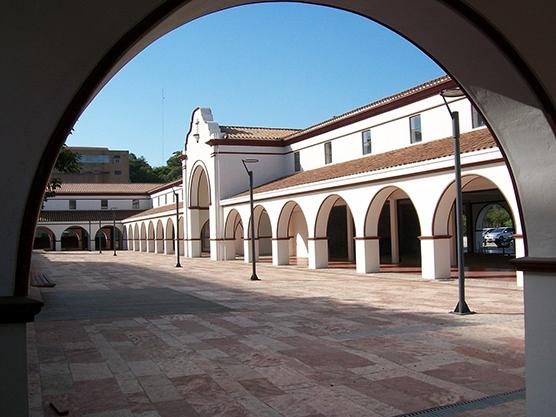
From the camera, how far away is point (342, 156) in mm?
29125

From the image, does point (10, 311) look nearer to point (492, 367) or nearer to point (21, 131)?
point (21, 131)

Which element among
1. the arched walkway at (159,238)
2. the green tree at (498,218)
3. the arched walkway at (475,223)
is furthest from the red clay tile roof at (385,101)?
the green tree at (498,218)

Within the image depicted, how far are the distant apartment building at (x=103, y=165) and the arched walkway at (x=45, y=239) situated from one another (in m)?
21.2

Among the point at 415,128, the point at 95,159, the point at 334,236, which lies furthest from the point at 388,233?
the point at 95,159

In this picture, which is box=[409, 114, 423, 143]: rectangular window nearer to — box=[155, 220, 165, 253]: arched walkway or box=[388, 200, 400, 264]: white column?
box=[388, 200, 400, 264]: white column

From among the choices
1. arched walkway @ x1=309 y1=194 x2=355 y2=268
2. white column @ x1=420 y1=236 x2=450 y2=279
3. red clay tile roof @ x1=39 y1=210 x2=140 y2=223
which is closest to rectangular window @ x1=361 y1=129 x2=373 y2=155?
arched walkway @ x1=309 y1=194 x2=355 y2=268

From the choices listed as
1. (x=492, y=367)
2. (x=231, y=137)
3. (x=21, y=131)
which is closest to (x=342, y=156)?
(x=231, y=137)

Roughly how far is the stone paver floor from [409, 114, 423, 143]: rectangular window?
936cm

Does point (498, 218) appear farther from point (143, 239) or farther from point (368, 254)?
point (368, 254)

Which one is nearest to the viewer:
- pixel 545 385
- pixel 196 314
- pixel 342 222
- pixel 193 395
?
pixel 545 385

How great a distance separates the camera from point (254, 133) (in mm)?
38625

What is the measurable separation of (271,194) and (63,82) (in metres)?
25.9

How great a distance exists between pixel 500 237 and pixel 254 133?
18.6 m

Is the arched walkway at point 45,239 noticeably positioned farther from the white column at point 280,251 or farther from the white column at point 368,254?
the white column at point 368,254
